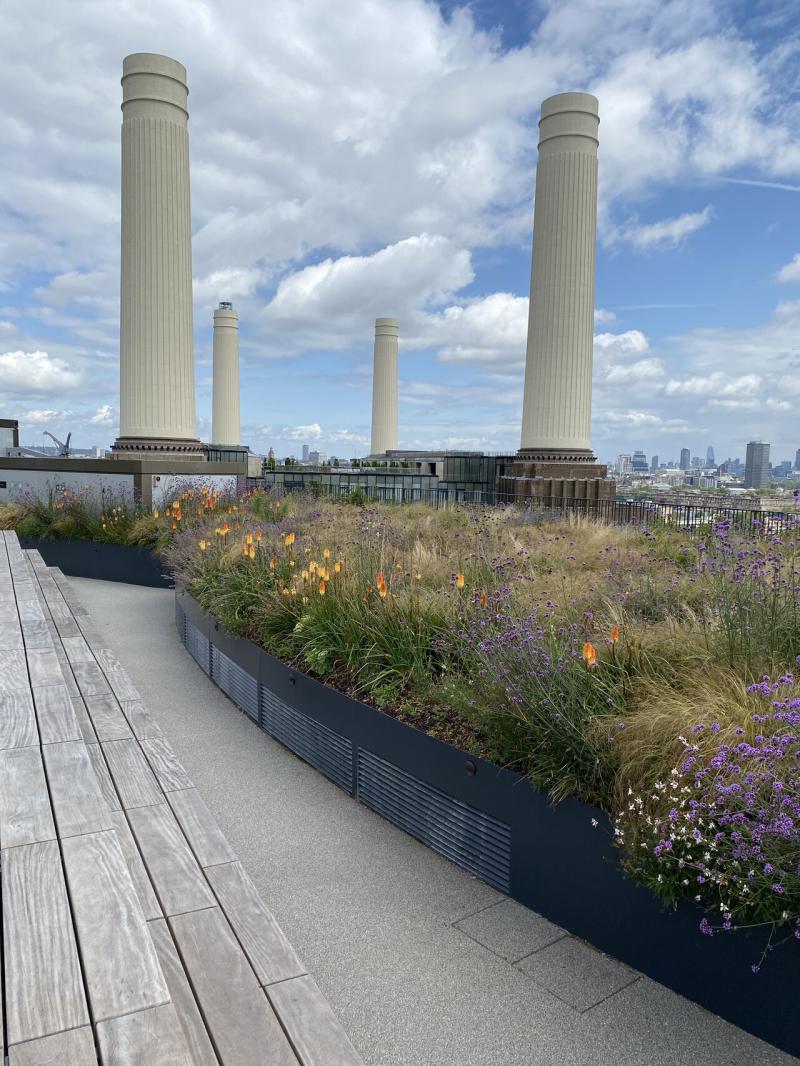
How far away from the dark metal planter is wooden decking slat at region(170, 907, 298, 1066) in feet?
26.8

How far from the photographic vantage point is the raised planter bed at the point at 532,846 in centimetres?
229

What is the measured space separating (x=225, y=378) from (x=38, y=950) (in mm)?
36330

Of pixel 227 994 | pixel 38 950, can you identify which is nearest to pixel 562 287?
pixel 227 994

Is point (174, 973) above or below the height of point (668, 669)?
below

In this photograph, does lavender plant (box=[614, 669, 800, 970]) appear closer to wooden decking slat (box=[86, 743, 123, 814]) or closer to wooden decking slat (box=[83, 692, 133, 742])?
wooden decking slat (box=[86, 743, 123, 814])

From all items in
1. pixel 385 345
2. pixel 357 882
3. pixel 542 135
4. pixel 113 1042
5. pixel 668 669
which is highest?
pixel 542 135

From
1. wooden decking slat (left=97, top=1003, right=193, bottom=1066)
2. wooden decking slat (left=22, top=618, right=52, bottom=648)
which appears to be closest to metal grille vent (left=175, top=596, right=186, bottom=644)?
wooden decking slat (left=22, top=618, right=52, bottom=648)

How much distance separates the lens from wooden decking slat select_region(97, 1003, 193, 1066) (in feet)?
4.66

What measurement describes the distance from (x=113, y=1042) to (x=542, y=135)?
21928mm

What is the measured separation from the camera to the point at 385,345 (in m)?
36.5

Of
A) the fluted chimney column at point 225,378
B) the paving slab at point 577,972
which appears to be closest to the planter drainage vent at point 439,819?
the paving slab at point 577,972

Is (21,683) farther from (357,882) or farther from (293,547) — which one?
(293,547)

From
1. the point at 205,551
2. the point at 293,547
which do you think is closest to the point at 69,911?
the point at 293,547

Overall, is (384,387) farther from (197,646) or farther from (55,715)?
(55,715)
